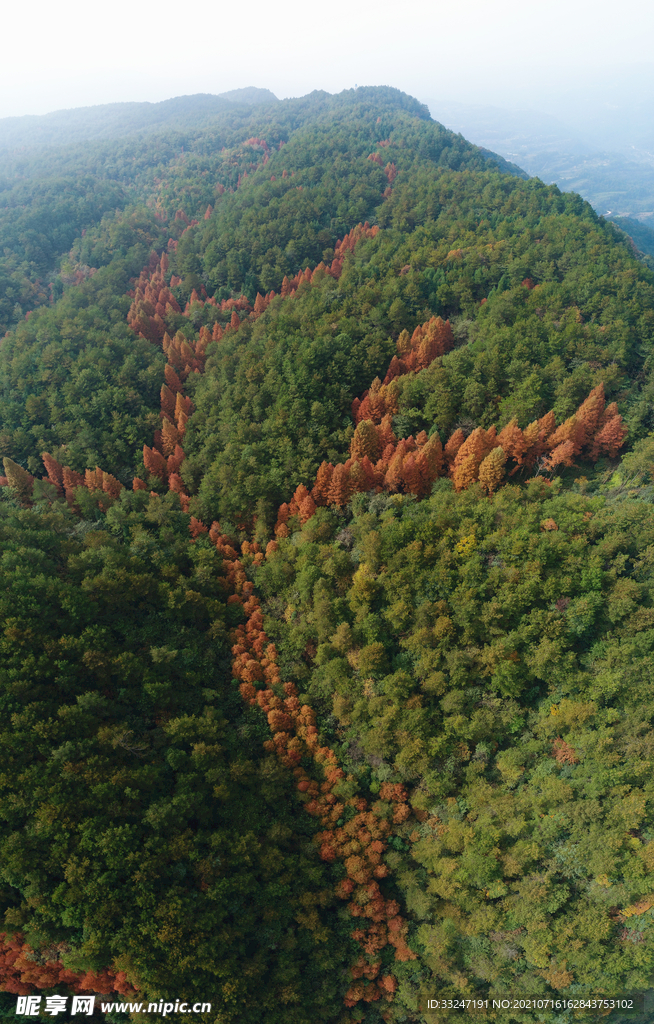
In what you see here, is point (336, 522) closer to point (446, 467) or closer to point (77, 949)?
point (446, 467)

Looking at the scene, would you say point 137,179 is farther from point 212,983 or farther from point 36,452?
point 212,983

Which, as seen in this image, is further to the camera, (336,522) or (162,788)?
(336,522)

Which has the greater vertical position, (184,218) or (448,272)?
(184,218)

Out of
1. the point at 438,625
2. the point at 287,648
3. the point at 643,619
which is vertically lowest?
the point at 287,648

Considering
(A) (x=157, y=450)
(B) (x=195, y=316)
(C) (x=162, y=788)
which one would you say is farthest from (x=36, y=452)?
(C) (x=162, y=788)

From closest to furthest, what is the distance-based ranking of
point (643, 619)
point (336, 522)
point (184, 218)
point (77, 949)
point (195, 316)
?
point (77, 949) < point (643, 619) < point (336, 522) < point (195, 316) < point (184, 218)

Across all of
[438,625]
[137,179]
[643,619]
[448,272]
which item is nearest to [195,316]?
[448,272]

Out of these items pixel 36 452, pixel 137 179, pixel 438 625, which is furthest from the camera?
pixel 137 179
